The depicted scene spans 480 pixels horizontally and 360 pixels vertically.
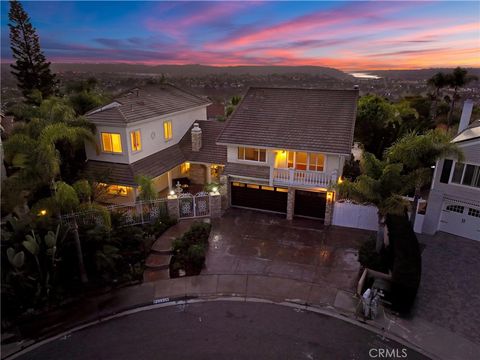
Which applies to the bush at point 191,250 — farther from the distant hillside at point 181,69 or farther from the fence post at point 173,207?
the distant hillside at point 181,69

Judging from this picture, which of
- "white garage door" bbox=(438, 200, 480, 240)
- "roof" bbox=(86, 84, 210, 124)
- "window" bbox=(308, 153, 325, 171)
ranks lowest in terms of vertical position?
"white garage door" bbox=(438, 200, 480, 240)

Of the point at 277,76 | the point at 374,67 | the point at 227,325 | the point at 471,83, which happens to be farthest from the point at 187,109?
the point at 277,76

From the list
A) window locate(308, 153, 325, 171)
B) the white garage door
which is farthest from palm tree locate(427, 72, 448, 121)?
window locate(308, 153, 325, 171)

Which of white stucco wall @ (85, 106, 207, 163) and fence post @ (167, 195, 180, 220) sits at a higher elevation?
white stucco wall @ (85, 106, 207, 163)

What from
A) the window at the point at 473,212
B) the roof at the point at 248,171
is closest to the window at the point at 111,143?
the roof at the point at 248,171

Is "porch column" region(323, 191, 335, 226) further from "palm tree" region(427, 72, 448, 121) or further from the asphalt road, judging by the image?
"palm tree" region(427, 72, 448, 121)

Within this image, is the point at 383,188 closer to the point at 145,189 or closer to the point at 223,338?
the point at 223,338

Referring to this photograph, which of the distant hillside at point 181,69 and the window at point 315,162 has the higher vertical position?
the distant hillside at point 181,69
